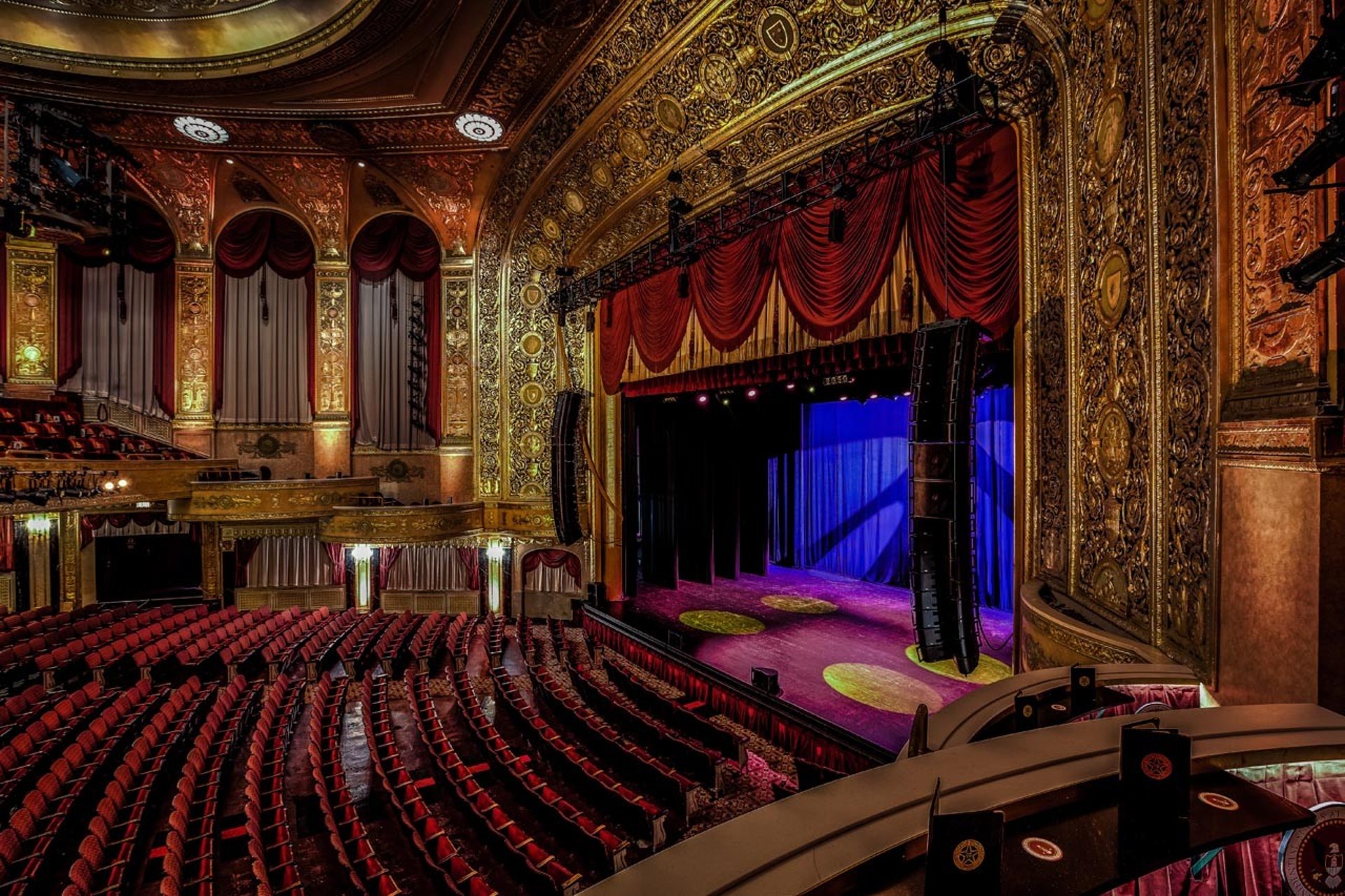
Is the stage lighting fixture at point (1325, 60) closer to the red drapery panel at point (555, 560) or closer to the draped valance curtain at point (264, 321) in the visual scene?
the red drapery panel at point (555, 560)

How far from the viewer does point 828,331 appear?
607 cm

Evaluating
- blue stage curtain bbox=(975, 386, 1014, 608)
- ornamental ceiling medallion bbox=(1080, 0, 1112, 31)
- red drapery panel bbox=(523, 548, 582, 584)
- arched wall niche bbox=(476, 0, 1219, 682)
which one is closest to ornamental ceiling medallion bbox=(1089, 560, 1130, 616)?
arched wall niche bbox=(476, 0, 1219, 682)

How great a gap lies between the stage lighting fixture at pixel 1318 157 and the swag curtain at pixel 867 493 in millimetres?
8074

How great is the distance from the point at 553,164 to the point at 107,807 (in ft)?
27.7

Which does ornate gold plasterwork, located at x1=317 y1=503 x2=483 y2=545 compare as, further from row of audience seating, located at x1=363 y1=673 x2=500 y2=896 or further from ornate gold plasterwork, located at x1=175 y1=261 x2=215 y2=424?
row of audience seating, located at x1=363 y1=673 x2=500 y2=896

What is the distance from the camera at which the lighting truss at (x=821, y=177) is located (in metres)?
4.46

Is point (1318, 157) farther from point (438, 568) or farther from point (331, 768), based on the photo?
point (438, 568)

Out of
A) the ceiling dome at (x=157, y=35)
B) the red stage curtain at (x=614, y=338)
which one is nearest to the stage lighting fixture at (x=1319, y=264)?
the red stage curtain at (x=614, y=338)

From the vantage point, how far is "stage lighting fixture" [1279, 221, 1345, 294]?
177cm

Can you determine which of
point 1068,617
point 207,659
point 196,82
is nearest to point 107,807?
point 207,659

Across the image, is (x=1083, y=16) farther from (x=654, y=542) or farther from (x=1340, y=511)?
(x=654, y=542)

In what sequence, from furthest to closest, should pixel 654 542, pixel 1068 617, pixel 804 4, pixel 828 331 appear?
1. pixel 654 542
2. pixel 828 331
3. pixel 804 4
4. pixel 1068 617

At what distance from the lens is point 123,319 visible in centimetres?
1188

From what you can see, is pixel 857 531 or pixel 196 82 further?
pixel 857 531
